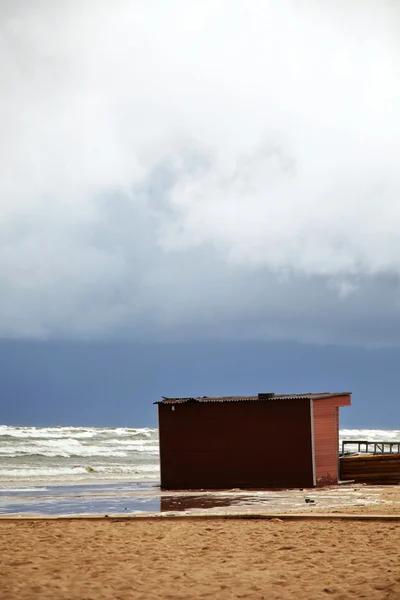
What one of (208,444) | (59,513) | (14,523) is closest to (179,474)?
(208,444)

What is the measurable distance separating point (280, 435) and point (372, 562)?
17.3 metres

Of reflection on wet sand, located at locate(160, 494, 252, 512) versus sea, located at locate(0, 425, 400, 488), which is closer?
reflection on wet sand, located at locate(160, 494, 252, 512)

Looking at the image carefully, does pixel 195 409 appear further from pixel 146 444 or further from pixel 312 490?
pixel 146 444

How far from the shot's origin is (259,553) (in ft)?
39.1

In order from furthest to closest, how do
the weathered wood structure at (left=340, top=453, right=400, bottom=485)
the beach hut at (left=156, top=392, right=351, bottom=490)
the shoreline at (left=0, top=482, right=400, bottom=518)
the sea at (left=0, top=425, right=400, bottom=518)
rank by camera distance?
the weathered wood structure at (left=340, top=453, right=400, bottom=485) → the beach hut at (left=156, top=392, right=351, bottom=490) → the sea at (left=0, top=425, right=400, bottom=518) → the shoreline at (left=0, top=482, right=400, bottom=518)

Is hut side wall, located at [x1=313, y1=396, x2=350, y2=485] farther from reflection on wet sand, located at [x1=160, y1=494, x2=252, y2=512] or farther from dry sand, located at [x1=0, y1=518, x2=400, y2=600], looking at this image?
dry sand, located at [x1=0, y1=518, x2=400, y2=600]

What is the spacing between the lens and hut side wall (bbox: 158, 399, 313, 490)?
2784 cm

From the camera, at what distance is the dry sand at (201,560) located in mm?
9328

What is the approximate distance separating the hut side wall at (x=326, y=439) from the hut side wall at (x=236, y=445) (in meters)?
0.44

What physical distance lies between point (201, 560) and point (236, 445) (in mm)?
17181

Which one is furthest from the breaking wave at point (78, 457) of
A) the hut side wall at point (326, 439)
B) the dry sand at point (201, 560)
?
the dry sand at point (201, 560)

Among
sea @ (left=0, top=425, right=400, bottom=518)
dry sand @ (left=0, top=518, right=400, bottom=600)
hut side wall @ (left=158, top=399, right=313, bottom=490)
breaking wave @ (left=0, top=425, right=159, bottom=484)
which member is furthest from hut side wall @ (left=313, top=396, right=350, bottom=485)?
dry sand @ (left=0, top=518, right=400, bottom=600)

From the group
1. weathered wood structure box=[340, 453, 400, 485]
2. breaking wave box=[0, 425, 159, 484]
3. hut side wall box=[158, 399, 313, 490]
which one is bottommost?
breaking wave box=[0, 425, 159, 484]

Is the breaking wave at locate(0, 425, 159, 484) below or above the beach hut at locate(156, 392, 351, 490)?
below
